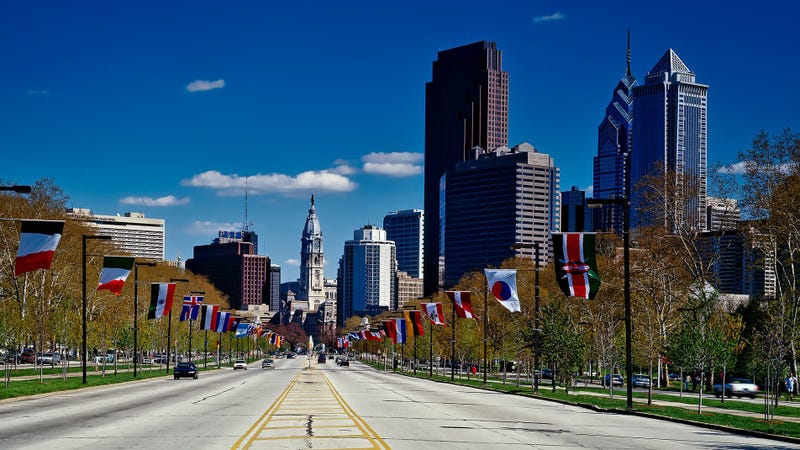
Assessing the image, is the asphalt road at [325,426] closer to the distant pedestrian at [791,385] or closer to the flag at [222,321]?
the distant pedestrian at [791,385]

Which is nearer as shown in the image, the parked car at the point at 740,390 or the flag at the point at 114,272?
the flag at the point at 114,272

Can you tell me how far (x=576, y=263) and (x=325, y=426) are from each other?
17988mm

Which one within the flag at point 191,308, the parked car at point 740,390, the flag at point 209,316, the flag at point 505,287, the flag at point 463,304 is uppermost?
the flag at point 505,287

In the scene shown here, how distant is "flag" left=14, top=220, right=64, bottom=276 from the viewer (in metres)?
40.0

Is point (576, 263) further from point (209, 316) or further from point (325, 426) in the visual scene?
point (209, 316)

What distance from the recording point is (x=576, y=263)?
144 ft

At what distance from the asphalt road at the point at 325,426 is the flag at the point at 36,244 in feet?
19.3

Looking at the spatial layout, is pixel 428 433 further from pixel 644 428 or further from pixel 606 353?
pixel 606 353

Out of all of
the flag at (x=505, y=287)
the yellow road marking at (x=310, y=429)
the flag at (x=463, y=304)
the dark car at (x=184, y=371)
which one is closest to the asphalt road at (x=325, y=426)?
the yellow road marking at (x=310, y=429)

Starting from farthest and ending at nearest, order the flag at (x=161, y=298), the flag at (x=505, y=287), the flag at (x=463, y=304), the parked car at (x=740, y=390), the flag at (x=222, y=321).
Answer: the flag at (x=222, y=321) < the parked car at (x=740, y=390) < the flag at (x=161, y=298) < the flag at (x=463, y=304) < the flag at (x=505, y=287)

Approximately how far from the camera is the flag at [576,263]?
4366cm

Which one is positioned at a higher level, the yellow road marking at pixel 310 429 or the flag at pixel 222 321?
the yellow road marking at pixel 310 429

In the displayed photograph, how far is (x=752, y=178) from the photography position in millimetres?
64688

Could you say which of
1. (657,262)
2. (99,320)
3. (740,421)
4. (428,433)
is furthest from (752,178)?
(99,320)
